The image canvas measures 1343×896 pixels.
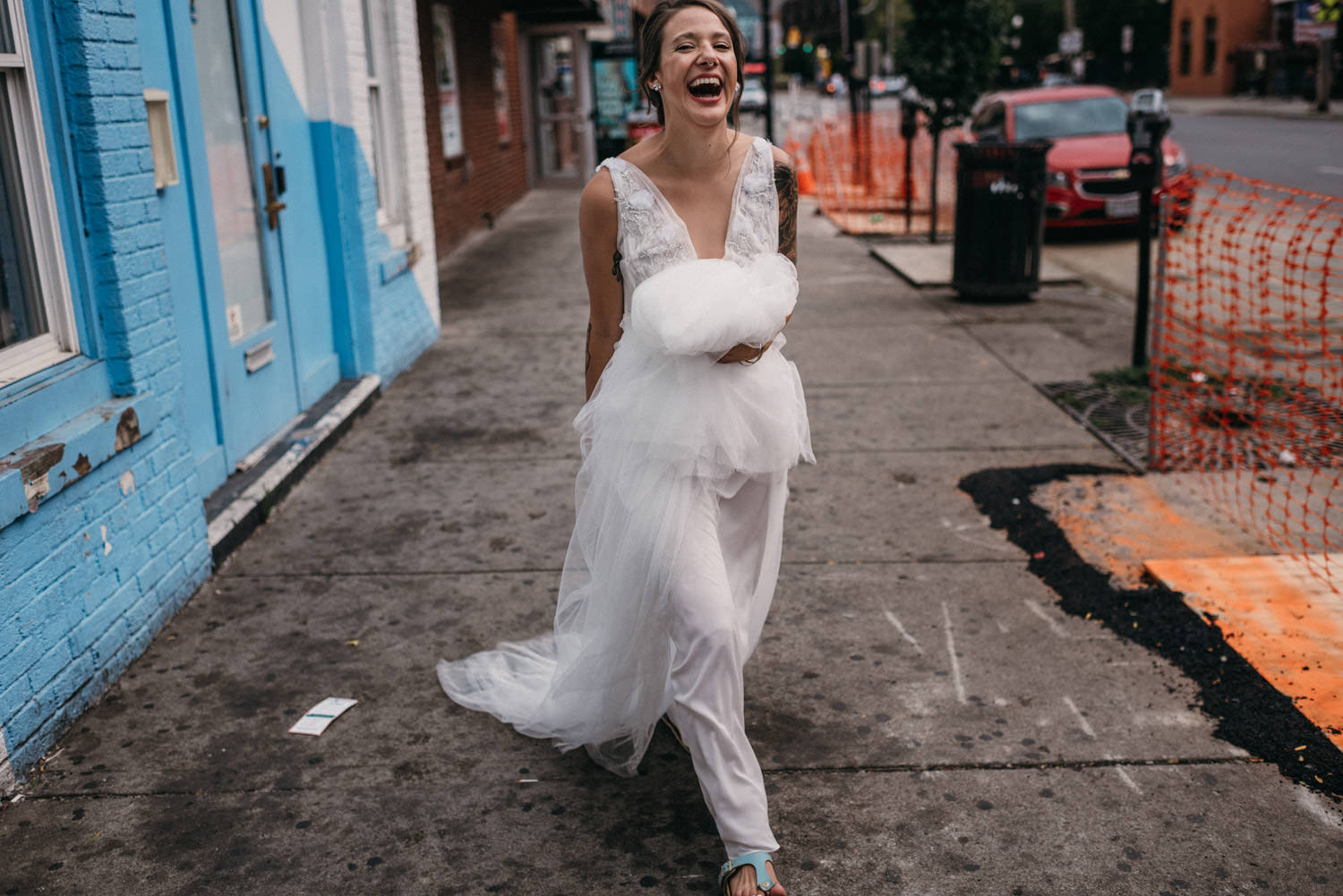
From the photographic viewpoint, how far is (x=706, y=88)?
2.76 m

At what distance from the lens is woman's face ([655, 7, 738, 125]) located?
2752 millimetres

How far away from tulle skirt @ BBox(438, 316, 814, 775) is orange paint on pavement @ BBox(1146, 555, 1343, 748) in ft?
5.56

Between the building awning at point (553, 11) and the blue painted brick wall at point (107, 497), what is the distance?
1532 centimetres

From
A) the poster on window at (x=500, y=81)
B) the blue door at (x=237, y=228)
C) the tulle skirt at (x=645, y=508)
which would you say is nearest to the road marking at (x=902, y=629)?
the tulle skirt at (x=645, y=508)

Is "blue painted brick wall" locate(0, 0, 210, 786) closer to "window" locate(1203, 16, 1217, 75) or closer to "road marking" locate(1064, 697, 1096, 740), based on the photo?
"road marking" locate(1064, 697, 1096, 740)

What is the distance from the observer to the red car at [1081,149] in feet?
42.9

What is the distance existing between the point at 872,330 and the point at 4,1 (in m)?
6.70

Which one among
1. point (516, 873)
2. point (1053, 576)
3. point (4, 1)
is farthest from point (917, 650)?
point (4, 1)

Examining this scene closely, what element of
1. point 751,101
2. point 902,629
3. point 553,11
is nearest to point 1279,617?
point 902,629

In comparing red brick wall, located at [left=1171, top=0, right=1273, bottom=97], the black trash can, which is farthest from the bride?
red brick wall, located at [left=1171, top=0, right=1273, bottom=97]

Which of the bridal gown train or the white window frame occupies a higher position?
the white window frame

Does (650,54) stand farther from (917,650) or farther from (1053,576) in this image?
(1053,576)

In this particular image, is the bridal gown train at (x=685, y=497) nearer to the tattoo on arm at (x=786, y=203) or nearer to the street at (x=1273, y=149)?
the tattoo on arm at (x=786, y=203)

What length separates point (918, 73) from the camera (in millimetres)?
14336
